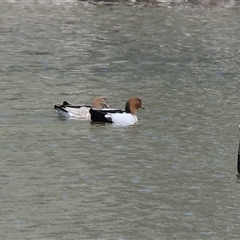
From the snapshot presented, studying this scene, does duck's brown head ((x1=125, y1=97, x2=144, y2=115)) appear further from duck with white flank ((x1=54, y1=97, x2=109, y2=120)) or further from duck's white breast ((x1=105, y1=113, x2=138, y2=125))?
duck with white flank ((x1=54, y1=97, x2=109, y2=120))

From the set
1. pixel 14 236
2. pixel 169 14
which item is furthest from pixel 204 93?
pixel 169 14

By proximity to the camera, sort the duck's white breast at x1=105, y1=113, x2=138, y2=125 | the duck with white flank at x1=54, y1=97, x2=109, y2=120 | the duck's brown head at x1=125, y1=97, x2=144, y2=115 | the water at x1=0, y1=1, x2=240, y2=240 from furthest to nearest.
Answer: the duck's brown head at x1=125, y1=97, x2=144, y2=115
the duck with white flank at x1=54, y1=97, x2=109, y2=120
the duck's white breast at x1=105, y1=113, x2=138, y2=125
the water at x1=0, y1=1, x2=240, y2=240

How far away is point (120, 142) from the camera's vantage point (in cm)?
1489

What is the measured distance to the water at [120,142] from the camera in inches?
413

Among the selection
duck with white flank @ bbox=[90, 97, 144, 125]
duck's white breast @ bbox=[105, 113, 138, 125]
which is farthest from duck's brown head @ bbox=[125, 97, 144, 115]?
duck's white breast @ bbox=[105, 113, 138, 125]

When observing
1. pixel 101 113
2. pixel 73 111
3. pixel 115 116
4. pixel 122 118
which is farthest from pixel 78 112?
pixel 122 118

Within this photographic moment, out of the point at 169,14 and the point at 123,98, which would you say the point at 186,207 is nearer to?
the point at 123,98

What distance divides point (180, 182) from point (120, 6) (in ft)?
106

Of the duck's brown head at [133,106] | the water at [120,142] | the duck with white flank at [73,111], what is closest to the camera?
the water at [120,142]

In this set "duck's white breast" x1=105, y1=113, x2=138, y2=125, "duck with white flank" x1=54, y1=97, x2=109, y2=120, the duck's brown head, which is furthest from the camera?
the duck's brown head

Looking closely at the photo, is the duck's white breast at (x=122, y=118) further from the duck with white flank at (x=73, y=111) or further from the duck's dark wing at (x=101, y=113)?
the duck with white flank at (x=73, y=111)

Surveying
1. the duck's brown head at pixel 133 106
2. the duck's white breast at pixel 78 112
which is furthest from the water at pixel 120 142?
the duck's brown head at pixel 133 106

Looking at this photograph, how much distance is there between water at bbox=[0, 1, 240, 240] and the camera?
10492mm

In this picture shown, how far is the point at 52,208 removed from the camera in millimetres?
10812
